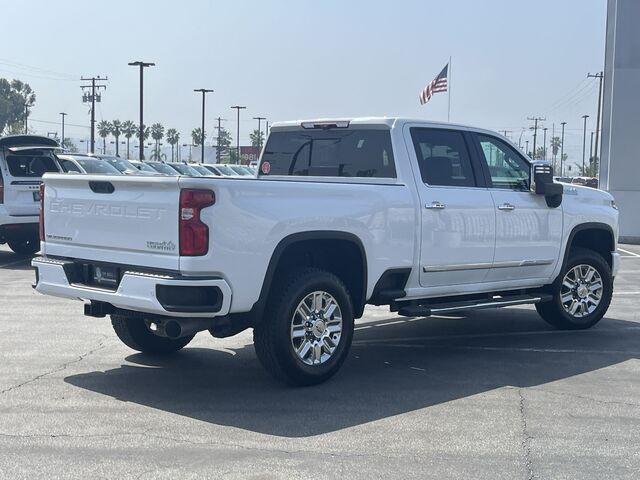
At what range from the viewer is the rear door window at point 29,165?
50.8ft

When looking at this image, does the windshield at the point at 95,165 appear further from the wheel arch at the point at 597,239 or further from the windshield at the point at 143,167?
the wheel arch at the point at 597,239

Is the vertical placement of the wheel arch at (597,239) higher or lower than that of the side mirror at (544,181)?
lower

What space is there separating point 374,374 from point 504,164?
104 inches

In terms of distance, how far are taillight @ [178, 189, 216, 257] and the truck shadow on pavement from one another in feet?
3.76

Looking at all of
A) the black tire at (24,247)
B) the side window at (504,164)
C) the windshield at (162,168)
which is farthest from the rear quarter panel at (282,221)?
the windshield at (162,168)

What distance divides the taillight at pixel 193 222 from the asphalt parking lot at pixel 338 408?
3.76ft

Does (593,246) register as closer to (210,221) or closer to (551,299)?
(551,299)

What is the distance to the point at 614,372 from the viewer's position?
25.4ft

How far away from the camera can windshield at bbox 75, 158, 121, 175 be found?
1741 cm

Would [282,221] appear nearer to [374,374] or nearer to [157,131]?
[374,374]

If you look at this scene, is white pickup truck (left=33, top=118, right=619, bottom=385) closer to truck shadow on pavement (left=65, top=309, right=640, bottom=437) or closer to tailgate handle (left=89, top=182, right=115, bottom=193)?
tailgate handle (left=89, top=182, right=115, bottom=193)

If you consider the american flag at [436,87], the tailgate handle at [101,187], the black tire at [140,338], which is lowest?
the black tire at [140,338]

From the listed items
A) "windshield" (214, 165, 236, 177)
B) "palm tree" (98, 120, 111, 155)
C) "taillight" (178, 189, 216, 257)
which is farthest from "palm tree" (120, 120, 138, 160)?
"taillight" (178, 189, 216, 257)

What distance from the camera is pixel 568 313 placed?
967cm
